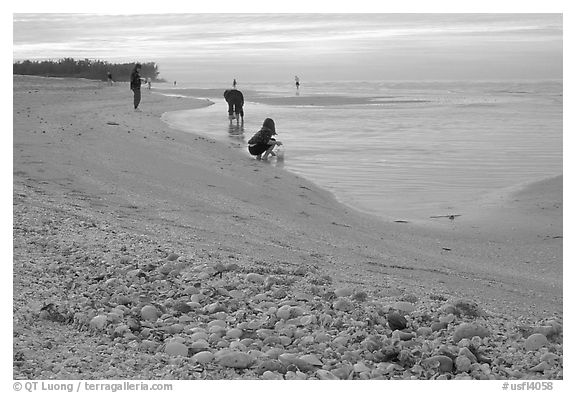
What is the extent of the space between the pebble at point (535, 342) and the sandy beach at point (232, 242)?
2 cm

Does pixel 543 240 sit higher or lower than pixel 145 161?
lower

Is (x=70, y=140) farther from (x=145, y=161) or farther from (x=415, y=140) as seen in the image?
(x=415, y=140)

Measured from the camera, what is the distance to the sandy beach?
152 inches

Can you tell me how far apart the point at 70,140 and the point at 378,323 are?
28.0ft

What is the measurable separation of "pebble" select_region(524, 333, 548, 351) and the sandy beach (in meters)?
0.02

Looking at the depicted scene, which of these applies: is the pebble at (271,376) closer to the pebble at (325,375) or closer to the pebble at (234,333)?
the pebble at (325,375)

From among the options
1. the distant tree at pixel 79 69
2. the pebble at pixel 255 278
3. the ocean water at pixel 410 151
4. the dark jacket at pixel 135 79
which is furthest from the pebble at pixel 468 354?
the distant tree at pixel 79 69

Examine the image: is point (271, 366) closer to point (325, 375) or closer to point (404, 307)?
point (325, 375)

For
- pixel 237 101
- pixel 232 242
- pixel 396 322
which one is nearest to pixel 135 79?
pixel 237 101

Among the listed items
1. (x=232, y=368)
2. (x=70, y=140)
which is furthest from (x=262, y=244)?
(x=70, y=140)

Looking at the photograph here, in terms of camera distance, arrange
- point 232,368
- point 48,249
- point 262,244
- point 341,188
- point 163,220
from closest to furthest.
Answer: point 232,368, point 48,249, point 262,244, point 163,220, point 341,188

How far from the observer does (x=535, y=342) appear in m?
3.43

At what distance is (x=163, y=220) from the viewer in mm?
6422

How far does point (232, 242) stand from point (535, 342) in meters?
2.94
